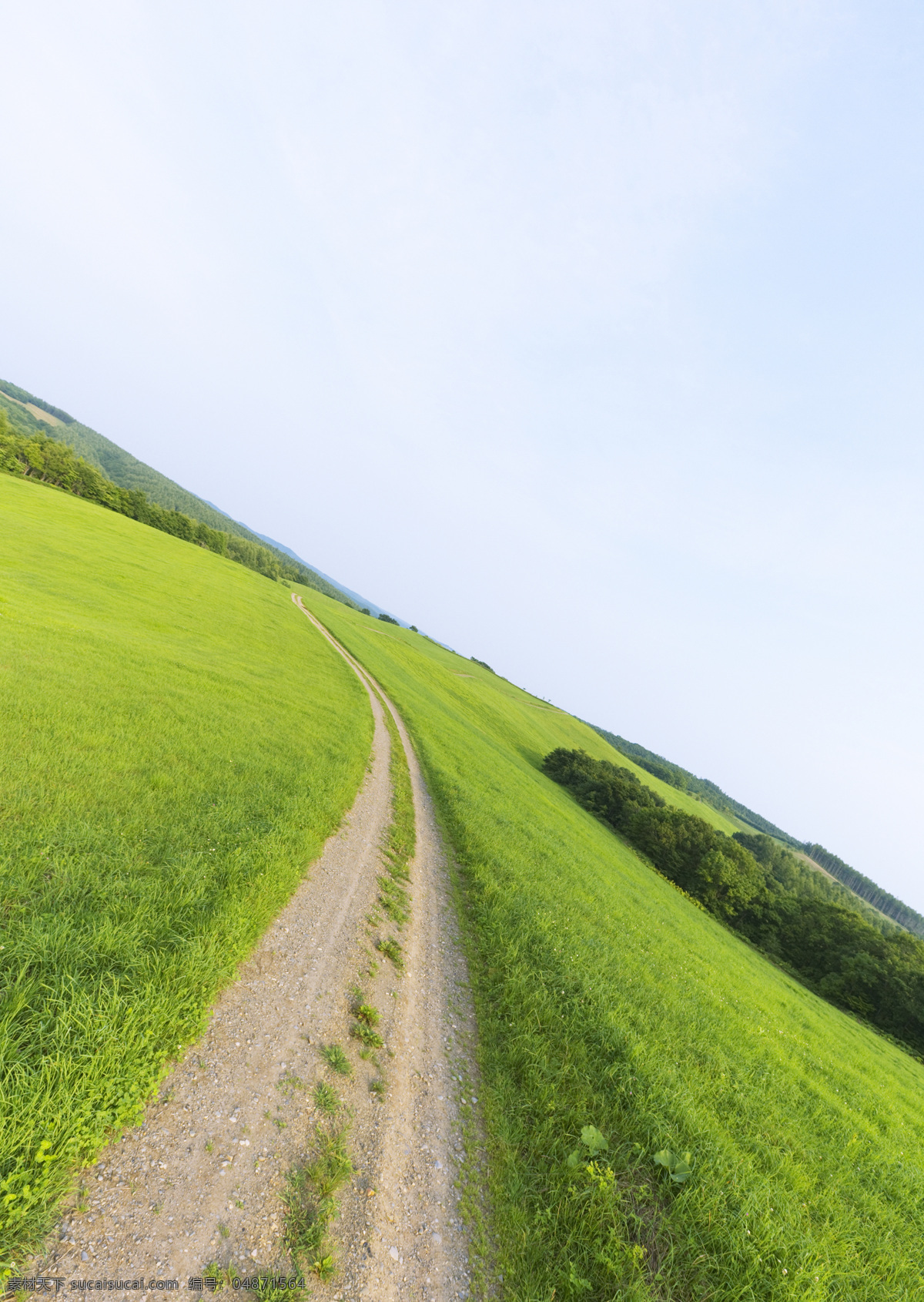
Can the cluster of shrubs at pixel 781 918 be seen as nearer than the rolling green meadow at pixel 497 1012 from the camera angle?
No

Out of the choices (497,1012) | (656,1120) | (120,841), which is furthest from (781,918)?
(120,841)

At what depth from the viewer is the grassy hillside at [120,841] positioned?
430 cm

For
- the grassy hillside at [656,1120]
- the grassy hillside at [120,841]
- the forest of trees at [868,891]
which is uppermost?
the forest of trees at [868,891]

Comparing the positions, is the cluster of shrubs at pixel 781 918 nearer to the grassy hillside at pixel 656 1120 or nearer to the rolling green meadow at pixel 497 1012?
the grassy hillside at pixel 656 1120

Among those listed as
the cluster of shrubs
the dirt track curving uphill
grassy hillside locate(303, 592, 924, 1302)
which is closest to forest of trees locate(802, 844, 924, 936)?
the cluster of shrubs

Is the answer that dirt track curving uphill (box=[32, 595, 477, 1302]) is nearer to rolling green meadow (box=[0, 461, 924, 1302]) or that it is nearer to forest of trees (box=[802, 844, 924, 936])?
rolling green meadow (box=[0, 461, 924, 1302])

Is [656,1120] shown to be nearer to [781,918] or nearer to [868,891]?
[781,918]

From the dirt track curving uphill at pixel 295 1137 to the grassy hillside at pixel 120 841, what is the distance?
16.7 inches

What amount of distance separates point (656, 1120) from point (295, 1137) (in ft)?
17.3

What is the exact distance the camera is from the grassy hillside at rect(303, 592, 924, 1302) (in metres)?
5.11

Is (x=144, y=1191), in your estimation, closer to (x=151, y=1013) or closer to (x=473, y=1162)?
(x=151, y=1013)

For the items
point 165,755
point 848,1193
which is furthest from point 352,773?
point 848,1193

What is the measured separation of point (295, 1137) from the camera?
4.93 m

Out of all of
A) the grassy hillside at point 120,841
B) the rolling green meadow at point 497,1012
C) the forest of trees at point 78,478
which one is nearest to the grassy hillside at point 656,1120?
the rolling green meadow at point 497,1012
